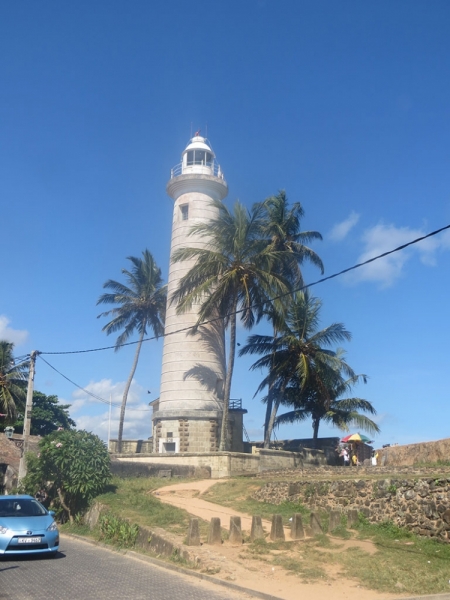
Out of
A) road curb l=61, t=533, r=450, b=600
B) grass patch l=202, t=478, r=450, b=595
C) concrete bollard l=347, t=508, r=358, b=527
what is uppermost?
concrete bollard l=347, t=508, r=358, b=527

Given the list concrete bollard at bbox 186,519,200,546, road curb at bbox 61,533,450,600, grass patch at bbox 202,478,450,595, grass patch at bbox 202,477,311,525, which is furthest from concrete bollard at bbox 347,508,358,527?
road curb at bbox 61,533,450,600

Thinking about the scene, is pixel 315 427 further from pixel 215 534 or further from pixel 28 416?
pixel 215 534

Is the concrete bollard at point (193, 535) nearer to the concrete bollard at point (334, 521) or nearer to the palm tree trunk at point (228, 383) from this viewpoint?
the concrete bollard at point (334, 521)

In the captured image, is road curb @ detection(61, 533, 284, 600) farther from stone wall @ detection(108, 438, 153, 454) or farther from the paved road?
stone wall @ detection(108, 438, 153, 454)

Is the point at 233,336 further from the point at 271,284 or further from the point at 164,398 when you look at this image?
the point at 164,398

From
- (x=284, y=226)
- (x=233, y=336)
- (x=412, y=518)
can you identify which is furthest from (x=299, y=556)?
(x=284, y=226)

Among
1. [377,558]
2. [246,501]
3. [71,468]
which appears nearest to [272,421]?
[246,501]

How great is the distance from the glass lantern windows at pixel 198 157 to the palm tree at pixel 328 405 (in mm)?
15464

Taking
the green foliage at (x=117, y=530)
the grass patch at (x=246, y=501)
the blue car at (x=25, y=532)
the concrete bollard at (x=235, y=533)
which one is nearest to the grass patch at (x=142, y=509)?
the green foliage at (x=117, y=530)

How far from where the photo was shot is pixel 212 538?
12.1m

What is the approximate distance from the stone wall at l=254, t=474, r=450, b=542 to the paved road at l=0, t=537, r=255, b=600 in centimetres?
503

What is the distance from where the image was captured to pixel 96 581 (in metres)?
9.69

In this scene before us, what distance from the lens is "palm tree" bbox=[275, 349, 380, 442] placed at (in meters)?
32.2

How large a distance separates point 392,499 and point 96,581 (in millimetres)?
6927
